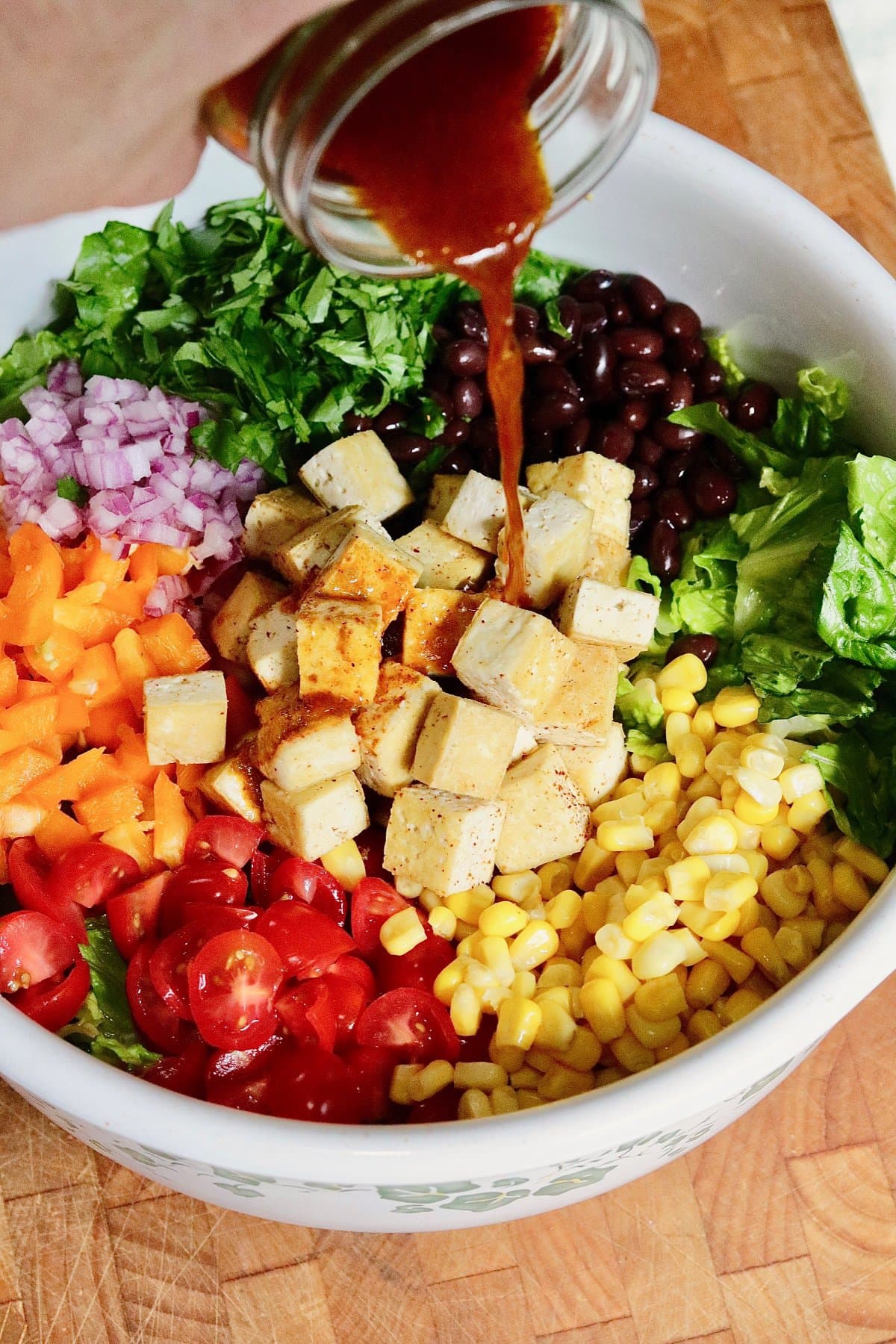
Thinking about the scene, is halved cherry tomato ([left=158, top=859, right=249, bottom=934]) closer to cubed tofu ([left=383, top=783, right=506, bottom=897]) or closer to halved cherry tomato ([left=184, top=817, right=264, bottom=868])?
halved cherry tomato ([left=184, top=817, right=264, bottom=868])

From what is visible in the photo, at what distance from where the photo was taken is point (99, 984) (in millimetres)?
2252

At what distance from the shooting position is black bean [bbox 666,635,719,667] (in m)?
2.73

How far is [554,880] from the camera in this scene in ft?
8.58

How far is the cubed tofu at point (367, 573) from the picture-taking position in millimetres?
2477

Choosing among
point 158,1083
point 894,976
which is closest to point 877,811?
point 894,976

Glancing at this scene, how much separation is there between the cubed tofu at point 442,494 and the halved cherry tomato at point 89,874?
1050 mm

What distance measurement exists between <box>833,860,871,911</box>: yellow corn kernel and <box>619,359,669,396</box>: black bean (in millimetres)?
1188

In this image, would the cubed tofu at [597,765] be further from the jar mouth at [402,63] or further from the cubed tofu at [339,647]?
the jar mouth at [402,63]

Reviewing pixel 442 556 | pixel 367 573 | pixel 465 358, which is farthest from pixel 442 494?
pixel 367 573

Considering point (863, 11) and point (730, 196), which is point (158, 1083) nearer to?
point (730, 196)

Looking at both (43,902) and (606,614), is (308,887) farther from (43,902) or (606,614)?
(606,614)

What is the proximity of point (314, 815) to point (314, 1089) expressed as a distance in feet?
1.69

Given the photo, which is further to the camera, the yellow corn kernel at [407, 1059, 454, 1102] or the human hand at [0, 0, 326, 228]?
the yellow corn kernel at [407, 1059, 454, 1102]

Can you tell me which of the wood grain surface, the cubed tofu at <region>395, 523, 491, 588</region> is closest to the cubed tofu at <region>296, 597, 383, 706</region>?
the cubed tofu at <region>395, 523, 491, 588</region>
